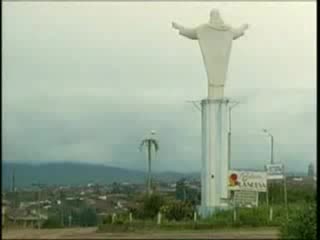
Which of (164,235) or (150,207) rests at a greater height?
(150,207)

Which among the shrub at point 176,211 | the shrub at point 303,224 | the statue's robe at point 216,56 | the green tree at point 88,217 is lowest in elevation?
the green tree at point 88,217

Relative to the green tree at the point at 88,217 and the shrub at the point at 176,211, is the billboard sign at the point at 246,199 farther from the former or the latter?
the green tree at the point at 88,217

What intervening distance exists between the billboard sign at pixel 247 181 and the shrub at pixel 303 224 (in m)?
21.2

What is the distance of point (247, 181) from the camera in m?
38.7

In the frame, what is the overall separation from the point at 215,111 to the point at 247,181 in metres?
4.07

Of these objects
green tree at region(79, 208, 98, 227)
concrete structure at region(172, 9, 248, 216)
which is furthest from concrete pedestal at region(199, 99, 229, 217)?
green tree at region(79, 208, 98, 227)

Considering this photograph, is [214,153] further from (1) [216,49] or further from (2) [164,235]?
(2) [164,235]

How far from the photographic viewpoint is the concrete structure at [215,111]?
40.7 m

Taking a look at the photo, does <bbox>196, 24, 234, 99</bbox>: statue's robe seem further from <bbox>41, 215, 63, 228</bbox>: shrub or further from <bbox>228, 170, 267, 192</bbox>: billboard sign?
<bbox>41, 215, 63, 228</bbox>: shrub

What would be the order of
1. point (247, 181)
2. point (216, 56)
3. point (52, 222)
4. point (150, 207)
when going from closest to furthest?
point (52, 222) → point (150, 207) → point (247, 181) → point (216, 56)

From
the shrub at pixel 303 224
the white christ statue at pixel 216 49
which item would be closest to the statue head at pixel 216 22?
the white christ statue at pixel 216 49

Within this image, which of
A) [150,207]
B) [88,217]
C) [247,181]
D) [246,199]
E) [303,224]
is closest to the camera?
[303,224]

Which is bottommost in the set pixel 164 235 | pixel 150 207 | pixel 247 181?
pixel 164 235

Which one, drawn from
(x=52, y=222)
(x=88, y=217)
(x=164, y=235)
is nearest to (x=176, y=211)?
(x=88, y=217)
